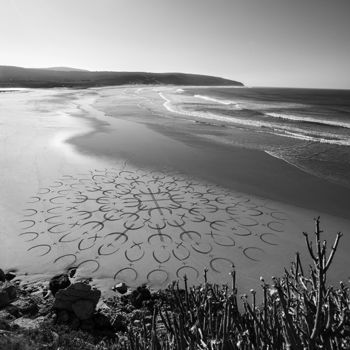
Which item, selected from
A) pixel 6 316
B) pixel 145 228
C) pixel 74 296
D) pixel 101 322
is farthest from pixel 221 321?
pixel 145 228

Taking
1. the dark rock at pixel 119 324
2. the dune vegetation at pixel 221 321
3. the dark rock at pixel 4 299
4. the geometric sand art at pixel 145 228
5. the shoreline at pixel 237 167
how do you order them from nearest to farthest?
the dune vegetation at pixel 221 321 → the dark rock at pixel 119 324 → the dark rock at pixel 4 299 → the geometric sand art at pixel 145 228 → the shoreline at pixel 237 167

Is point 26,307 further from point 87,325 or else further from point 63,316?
point 87,325

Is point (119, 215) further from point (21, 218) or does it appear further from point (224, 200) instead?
point (224, 200)

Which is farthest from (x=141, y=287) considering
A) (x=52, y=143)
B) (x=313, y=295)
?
(x=52, y=143)

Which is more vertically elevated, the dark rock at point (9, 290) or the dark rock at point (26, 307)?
the dark rock at point (9, 290)

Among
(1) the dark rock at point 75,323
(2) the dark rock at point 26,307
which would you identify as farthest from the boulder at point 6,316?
(1) the dark rock at point 75,323

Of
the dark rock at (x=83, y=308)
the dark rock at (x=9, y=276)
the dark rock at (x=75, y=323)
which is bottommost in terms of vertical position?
the dark rock at (x=9, y=276)

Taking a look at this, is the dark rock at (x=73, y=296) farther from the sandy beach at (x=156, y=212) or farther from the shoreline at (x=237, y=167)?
the shoreline at (x=237, y=167)
